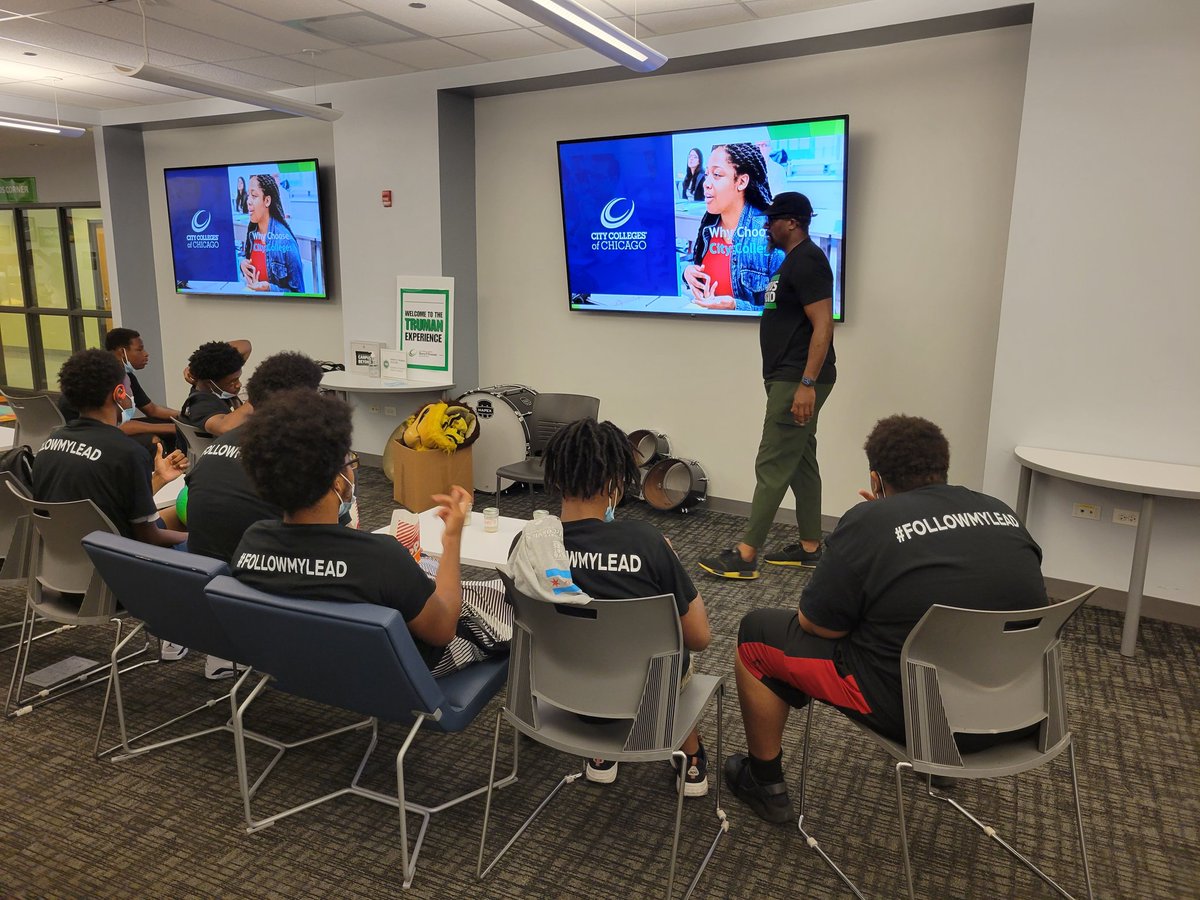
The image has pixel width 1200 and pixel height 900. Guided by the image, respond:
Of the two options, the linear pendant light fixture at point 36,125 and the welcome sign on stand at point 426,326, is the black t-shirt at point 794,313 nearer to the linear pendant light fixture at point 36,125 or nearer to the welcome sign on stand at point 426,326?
the welcome sign on stand at point 426,326

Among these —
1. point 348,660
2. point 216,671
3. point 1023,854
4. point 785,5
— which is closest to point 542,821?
point 348,660

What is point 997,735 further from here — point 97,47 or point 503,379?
point 97,47

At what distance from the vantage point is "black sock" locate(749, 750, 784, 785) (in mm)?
2388

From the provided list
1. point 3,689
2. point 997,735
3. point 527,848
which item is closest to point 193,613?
point 527,848

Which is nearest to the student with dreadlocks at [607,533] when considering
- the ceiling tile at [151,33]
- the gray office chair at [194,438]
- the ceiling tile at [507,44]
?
the gray office chair at [194,438]

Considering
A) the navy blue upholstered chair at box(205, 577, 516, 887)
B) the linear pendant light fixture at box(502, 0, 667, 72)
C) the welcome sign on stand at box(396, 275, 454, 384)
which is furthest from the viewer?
the welcome sign on stand at box(396, 275, 454, 384)

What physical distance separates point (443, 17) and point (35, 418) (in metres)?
3.25

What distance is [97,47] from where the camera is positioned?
17.1ft

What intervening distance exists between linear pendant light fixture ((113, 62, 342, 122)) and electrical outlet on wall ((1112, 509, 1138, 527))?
5008mm

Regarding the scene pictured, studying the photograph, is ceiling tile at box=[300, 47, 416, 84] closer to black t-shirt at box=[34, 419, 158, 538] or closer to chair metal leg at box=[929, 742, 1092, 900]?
black t-shirt at box=[34, 419, 158, 538]

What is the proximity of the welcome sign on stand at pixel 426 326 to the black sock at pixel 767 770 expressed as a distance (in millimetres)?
4057

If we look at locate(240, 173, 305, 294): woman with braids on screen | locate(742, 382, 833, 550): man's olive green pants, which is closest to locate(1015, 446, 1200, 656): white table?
locate(742, 382, 833, 550): man's olive green pants

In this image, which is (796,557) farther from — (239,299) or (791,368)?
(239,299)

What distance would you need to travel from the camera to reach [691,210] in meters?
5.01
